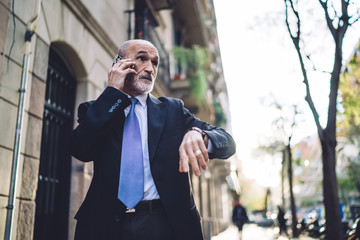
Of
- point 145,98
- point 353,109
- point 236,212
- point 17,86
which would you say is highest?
point 353,109

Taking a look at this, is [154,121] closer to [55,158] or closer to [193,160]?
[193,160]

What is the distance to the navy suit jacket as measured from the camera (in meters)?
1.68

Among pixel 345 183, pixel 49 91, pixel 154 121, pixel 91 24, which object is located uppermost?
pixel 91 24

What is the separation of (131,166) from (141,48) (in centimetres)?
76

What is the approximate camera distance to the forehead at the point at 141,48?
2.12 m

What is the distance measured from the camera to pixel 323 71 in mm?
6945

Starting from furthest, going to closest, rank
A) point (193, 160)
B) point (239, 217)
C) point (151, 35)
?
point (239, 217) < point (151, 35) < point (193, 160)

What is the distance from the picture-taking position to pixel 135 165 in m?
1.79

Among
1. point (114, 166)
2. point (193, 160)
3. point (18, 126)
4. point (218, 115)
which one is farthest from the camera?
point (218, 115)

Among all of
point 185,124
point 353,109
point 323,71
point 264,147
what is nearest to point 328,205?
point 323,71

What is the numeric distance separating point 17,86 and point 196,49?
27.0 ft

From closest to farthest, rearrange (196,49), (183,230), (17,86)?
(183,230) → (17,86) → (196,49)

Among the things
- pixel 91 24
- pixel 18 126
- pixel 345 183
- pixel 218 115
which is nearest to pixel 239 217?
pixel 218 115

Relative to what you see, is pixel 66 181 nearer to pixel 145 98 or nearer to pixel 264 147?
pixel 145 98
